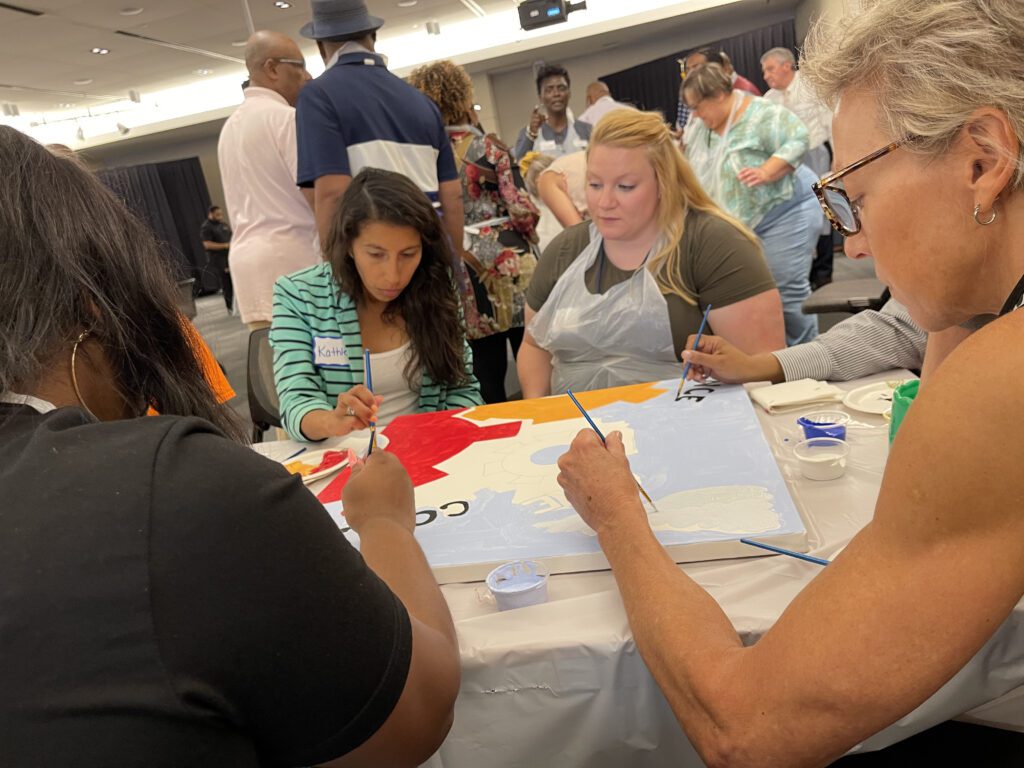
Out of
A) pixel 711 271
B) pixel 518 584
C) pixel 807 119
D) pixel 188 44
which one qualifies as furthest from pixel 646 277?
pixel 188 44

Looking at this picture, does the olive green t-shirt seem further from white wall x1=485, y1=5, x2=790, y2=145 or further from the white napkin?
white wall x1=485, y1=5, x2=790, y2=145

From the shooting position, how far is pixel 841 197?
2.76 ft

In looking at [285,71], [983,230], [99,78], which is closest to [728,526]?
[983,230]

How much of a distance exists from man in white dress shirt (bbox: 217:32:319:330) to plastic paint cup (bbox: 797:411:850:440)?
193 cm

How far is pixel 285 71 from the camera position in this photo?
2730mm

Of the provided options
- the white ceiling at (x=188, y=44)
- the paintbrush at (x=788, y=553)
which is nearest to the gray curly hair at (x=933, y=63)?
the paintbrush at (x=788, y=553)

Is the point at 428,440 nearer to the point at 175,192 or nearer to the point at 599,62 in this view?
the point at 599,62

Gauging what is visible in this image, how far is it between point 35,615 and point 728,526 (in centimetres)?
74

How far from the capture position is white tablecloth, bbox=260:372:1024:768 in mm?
793

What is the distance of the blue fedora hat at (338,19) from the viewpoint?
2396 millimetres

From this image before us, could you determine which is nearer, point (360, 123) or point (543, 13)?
point (360, 123)

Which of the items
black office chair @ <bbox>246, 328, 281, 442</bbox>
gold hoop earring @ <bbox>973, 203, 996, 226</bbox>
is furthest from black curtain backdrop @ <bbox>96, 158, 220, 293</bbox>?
gold hoop earring @ <bbox>973, 203, 996, 226</bbox>

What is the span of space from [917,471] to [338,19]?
2.37 m

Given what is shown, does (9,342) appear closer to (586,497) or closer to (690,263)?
(586,497)
